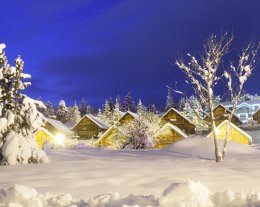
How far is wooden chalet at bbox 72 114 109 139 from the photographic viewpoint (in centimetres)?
6900

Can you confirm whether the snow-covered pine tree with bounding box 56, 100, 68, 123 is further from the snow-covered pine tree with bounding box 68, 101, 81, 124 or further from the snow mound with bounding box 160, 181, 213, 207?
the snow mound with bounding box 160, 181, 213, 207

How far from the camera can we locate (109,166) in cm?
1541

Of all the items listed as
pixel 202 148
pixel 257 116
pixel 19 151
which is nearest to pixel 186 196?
pixel 19 151

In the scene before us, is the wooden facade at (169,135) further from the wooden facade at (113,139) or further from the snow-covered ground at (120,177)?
the snow-covered ground at (120,177)

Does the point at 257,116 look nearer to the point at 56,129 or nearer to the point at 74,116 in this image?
the point at 56,129

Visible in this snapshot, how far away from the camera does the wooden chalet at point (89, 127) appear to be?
226ft

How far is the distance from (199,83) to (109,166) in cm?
727

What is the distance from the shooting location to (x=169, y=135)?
52.6 meters

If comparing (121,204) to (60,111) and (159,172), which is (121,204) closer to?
(159,172)

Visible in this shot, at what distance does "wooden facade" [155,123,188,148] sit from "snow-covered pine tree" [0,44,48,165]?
Answer: 3367 cm

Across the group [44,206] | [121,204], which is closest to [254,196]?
[121,204]

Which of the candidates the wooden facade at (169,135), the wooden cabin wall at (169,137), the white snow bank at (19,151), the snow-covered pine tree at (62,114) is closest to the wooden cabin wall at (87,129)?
the wooden facade at (169,135)

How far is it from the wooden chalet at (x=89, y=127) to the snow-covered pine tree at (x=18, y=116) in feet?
166

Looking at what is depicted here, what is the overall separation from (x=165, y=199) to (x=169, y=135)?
4600cm
